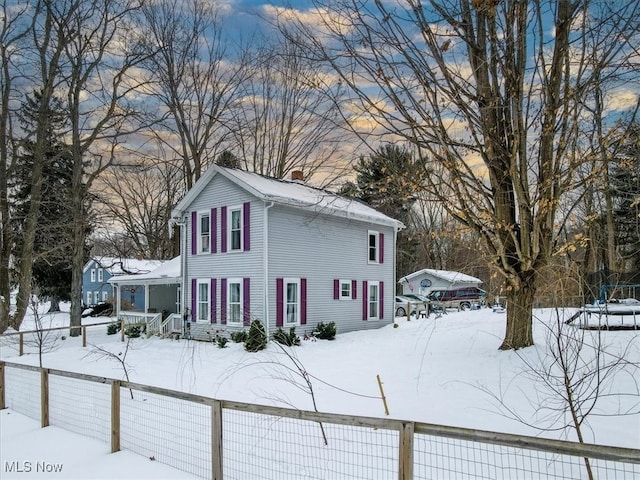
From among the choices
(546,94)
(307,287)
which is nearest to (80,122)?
(307,287)

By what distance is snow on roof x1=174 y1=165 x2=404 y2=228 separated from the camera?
625 inches

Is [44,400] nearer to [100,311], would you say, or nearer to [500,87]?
[500,87]

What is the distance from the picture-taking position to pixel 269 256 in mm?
15852

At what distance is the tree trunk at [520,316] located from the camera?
8.80 meters

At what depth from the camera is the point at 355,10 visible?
7.27 meters

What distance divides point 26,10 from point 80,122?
4.88 m

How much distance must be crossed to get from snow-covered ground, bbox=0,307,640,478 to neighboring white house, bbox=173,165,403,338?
1887 mm

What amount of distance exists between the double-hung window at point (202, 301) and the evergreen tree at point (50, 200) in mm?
6113

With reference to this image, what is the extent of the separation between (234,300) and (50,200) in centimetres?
1361

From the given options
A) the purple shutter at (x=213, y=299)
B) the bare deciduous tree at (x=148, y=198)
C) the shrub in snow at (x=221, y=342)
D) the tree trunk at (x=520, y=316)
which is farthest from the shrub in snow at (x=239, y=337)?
the bare deciduous tree at (x=148, y=198)

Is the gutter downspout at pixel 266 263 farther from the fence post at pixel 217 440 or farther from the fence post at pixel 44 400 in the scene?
the fence post at pixel 217 440

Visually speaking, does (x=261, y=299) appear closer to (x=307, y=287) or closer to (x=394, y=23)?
(x=307, y=287)

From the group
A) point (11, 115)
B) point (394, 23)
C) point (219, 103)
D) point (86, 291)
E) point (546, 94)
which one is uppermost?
point (219, 103)

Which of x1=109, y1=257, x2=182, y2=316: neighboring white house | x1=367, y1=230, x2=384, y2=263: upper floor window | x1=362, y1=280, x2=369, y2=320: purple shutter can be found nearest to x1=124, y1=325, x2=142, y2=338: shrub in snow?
x1=109, y1=257, x2=182, y2=316: neighboring white house
